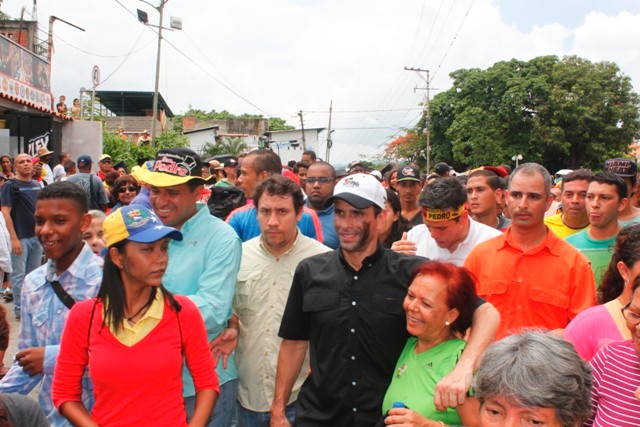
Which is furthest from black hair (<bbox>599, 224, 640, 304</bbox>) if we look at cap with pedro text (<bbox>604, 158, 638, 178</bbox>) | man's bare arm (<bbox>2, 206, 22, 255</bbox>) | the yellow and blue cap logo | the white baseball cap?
man's bare arm (<bbox>2, 206, 22, 255</bbox>)

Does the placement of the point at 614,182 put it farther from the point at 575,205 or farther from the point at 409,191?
the point at 409,191

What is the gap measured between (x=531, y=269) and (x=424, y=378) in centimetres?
122

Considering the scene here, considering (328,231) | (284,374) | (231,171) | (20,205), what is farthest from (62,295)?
(231,171)

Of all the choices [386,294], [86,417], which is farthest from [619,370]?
[86,417]

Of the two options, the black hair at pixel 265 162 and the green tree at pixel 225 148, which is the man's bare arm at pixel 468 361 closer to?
the black hair at pixel 265 162

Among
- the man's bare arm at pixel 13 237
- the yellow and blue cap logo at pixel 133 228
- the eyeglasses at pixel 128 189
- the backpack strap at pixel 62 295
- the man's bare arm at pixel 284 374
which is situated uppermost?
the yellow and blue cap logo at pixel 133 228

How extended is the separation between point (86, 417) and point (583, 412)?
2.03 m

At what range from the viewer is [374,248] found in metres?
2.99

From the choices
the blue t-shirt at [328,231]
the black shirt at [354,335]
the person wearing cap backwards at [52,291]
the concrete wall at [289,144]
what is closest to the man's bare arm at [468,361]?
the black shirt at [354,335]

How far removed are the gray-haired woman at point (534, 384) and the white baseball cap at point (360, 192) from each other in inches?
43.3

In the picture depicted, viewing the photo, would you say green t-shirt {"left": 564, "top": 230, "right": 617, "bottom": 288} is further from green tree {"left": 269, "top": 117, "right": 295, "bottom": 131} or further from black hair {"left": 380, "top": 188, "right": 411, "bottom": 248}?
green tree {"left": 269, "top": 117, "right": 295, "bottom": 131}

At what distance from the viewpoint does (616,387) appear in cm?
232

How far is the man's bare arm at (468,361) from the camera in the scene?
235 cm

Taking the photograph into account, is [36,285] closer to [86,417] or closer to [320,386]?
[86,417]
